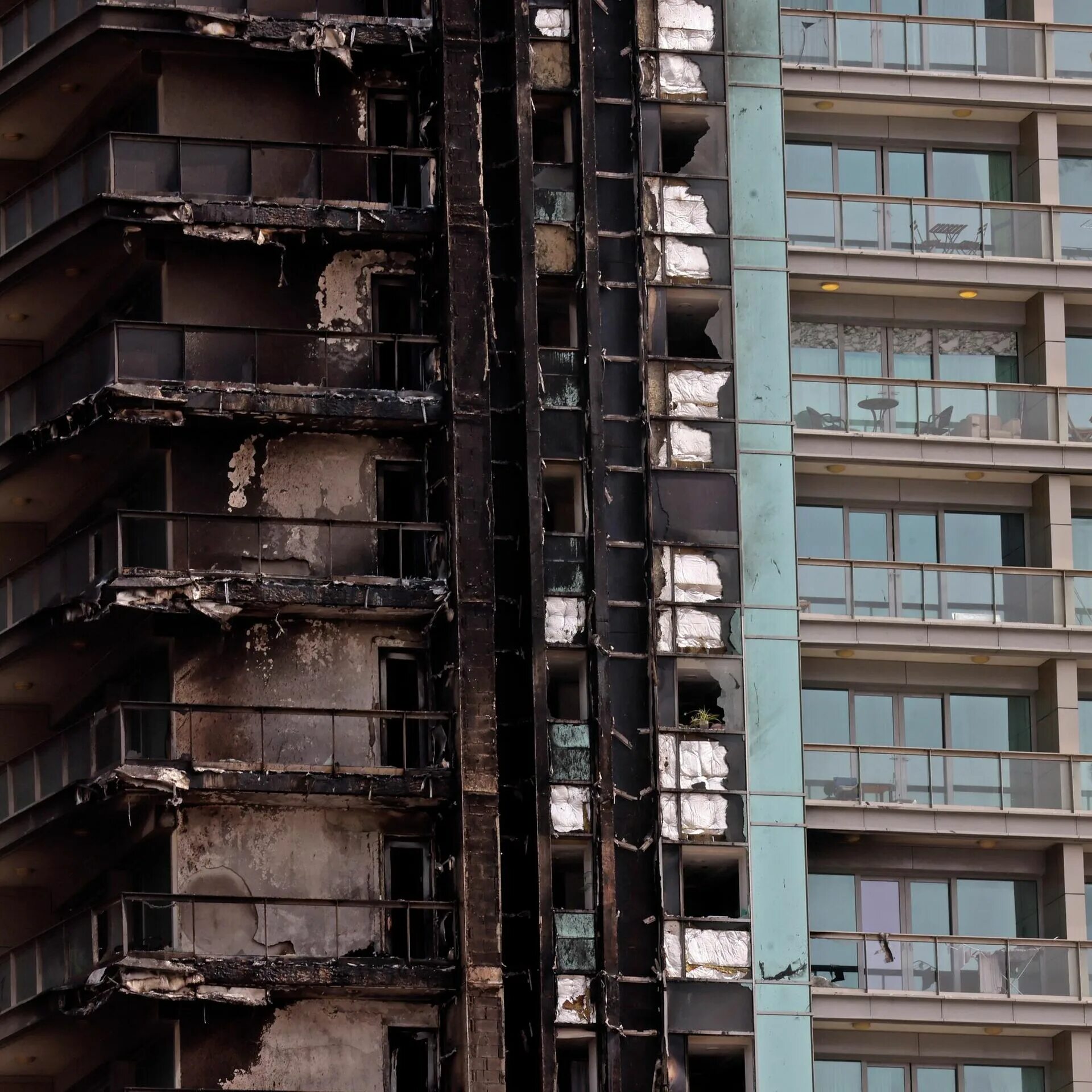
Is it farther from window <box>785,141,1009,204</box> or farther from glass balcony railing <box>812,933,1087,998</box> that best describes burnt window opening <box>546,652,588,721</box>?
window <box>785,141,1009,204</box>

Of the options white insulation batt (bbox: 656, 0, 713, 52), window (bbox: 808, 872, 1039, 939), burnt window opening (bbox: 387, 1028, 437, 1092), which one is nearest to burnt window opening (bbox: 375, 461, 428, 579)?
burnt window opening (bbox: 387, 1028, 437, 1092)

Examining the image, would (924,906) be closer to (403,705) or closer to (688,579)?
(688,579)

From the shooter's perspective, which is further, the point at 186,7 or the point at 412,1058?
the point at 186,7

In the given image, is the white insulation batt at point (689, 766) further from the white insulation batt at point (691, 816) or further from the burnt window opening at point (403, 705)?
the burnt window opening at point (403, 705)

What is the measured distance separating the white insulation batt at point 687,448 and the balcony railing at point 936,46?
7784 mm

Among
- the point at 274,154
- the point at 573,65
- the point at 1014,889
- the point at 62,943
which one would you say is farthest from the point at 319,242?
the point at 1014,889

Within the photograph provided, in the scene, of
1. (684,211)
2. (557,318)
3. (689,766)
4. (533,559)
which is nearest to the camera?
(533,559)

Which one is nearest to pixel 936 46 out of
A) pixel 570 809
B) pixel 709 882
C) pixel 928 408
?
pixel 928 408

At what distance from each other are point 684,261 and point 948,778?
407 inches

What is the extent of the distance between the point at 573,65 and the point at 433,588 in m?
10.6

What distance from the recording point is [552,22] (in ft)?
223

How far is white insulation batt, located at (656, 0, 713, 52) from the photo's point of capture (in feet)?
226

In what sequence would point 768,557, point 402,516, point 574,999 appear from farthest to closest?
point 768,557
point 402,516
point 574,999

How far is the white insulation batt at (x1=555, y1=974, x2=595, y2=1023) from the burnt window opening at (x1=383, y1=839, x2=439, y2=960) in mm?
2352
